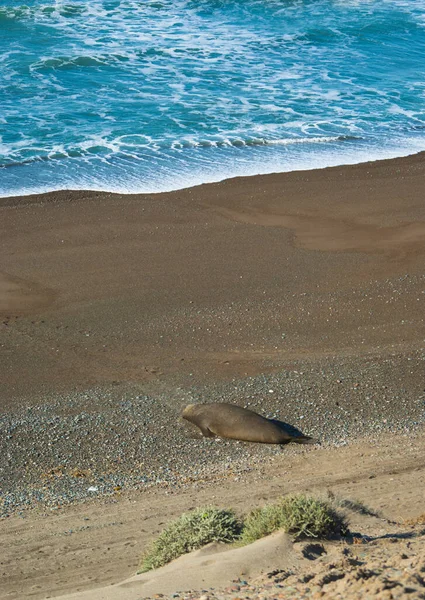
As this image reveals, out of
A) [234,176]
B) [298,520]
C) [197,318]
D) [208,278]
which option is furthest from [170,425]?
[234,176]

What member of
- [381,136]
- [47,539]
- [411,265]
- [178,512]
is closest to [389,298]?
[411,265]

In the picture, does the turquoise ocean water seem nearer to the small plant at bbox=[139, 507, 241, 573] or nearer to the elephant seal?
the elephant seal

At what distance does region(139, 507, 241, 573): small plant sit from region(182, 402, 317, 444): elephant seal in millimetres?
2258

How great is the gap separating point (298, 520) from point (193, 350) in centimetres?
497

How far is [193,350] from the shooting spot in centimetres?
1102

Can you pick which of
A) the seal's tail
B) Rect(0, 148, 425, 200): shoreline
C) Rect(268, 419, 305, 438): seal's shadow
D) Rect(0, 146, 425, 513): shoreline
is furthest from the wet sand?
the seal's tail

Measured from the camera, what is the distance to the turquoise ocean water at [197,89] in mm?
18328

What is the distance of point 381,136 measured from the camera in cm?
2017

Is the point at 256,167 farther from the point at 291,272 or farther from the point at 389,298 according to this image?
the point at 389,298

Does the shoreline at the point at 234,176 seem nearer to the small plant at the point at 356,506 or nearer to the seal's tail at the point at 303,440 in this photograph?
the seal's tail at the point at 303,440

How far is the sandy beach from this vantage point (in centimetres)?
784

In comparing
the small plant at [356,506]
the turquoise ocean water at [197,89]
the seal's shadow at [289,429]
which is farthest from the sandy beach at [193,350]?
the turquoise ocean water at [197,89]

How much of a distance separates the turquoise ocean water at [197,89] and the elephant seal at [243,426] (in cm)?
827

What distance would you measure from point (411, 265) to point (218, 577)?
29.4 feet
